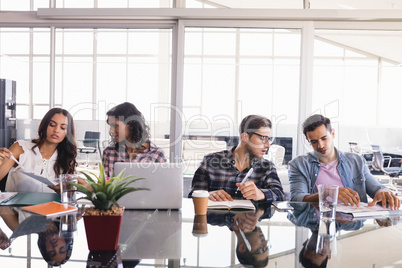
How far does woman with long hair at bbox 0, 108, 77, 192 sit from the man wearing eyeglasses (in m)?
0.87

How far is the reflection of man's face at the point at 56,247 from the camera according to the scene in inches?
43.3

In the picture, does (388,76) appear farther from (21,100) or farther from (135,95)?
(21,100)

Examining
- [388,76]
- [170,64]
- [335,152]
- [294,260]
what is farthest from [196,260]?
[388,76]

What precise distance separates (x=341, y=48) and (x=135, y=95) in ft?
8.09

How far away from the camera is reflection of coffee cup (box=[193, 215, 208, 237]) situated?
1397mm

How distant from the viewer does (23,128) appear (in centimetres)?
419

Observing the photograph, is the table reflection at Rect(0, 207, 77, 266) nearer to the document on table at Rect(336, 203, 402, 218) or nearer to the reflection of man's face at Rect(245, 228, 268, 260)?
the reflection of man's face at Rect(245, 228, 268, 260)

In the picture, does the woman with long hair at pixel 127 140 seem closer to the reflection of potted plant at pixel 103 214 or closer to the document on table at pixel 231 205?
the document on table at pixel 231 205

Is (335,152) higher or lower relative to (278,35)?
lower

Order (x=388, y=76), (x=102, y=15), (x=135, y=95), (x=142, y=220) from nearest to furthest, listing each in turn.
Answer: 1. (x=142, y=220)
2. (x=102, y=15)
3. (x=388, y=76)
4. (x=135, y=95)

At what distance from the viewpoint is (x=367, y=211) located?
68.8 inches

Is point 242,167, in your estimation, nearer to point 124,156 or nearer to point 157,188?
point 157,188

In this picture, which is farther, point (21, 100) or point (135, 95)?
point (135, 95)

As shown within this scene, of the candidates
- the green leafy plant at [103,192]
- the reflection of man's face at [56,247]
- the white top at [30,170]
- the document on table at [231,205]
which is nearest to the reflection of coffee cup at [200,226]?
the document on table at [231,205]
